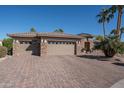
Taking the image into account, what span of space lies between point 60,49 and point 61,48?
0.23m

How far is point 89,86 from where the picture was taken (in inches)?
265

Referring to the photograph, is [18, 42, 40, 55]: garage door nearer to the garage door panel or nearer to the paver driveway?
the garage door panel

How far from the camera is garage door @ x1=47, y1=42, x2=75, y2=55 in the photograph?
910 inches

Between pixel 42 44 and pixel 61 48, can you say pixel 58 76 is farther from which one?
pixel 61 48

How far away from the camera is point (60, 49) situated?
23.5m

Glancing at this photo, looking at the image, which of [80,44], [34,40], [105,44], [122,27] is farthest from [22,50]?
[122,27]

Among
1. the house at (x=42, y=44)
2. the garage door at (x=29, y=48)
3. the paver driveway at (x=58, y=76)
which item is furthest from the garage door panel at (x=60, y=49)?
the paver driveway at (x=58, y=76)

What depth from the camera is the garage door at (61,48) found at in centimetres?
2311

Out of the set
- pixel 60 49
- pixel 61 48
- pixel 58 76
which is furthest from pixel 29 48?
pixel 58 76

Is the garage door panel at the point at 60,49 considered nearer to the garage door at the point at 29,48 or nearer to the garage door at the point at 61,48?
the garage door at the point at 61,48

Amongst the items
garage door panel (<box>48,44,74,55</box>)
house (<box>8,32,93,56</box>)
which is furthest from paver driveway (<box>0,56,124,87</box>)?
garage door panel (<box>48,44,74,55</box>)
